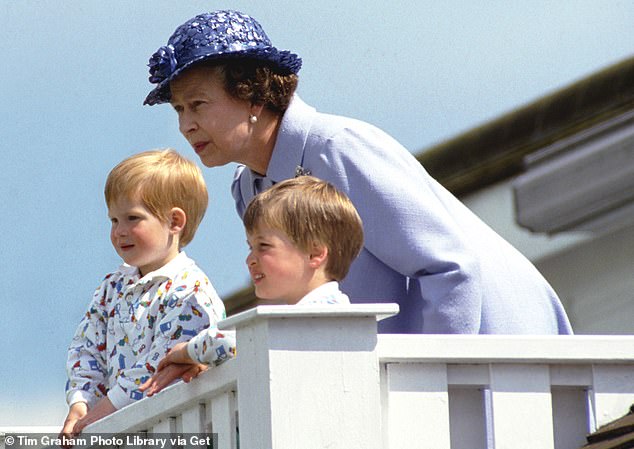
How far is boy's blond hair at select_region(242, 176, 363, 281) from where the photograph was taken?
4.78 meters

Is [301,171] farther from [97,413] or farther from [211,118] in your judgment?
[97,413]

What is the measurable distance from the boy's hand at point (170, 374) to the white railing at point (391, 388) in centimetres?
4

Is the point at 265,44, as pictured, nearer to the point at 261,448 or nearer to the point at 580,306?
the point at 261,448

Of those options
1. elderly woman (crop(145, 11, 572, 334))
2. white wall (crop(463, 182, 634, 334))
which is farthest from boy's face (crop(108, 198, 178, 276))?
white wall (crop(463, 182, 634, 334))

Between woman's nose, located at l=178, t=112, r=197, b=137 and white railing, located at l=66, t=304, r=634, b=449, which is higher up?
woman's nose, located at l=178, t=112, r=197, b=137

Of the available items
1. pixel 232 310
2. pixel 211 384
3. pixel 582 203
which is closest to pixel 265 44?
pixel 211 384

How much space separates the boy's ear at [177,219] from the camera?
18.3 feet

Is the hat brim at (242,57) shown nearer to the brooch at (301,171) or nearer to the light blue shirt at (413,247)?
the light blue shirt at (413,247)

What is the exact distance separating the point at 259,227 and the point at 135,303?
756mm

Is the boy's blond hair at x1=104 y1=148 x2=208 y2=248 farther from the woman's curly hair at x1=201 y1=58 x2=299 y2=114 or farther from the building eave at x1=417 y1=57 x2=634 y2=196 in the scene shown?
the building eave at x1=417 y1=57 x2=634 y2=196

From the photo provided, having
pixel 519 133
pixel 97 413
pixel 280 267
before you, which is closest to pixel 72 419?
pixel 97 413

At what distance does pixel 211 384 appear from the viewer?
458cm

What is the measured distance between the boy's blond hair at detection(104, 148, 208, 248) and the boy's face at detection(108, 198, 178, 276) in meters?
0.02

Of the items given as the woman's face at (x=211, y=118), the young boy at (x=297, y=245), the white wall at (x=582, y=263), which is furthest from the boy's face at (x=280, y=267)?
the white wall at (x=582, y=263)
